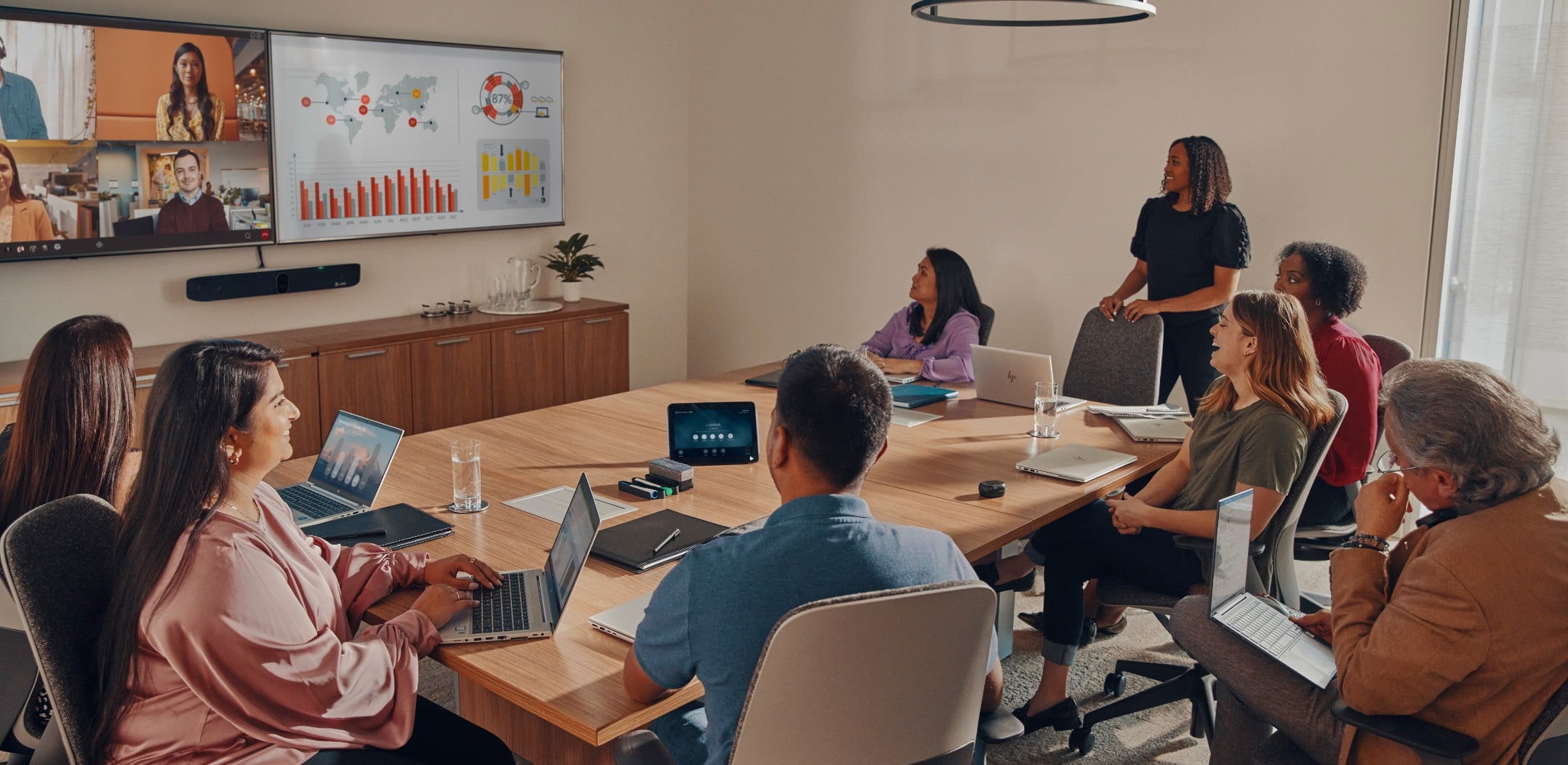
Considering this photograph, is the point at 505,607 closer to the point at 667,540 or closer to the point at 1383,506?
the point at 667,540

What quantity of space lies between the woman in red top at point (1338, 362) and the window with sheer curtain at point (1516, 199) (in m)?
1.31

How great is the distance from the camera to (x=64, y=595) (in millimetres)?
1810

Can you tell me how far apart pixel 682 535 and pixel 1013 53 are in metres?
3.75

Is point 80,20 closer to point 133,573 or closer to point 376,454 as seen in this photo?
point 376,454

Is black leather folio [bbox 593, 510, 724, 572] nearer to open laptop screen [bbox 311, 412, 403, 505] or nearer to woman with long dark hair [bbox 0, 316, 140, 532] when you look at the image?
open laptop screen [bbox 311, 412, 403, 505]

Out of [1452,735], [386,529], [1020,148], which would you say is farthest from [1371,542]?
[1020,148]

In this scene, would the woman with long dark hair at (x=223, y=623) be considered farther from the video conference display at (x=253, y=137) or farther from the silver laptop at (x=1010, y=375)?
the video conference display at (x=253, y=137)

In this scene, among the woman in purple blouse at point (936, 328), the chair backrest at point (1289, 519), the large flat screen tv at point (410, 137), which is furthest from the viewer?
the large flat screen tv at point (410, 137)

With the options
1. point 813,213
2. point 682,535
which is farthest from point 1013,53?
point 682,535

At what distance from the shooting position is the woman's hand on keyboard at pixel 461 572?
7.41 ft

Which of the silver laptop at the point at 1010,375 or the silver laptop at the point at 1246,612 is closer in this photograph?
the silver laptop at the point at 1246,612

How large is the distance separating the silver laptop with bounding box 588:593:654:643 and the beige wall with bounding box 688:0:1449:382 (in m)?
3.74

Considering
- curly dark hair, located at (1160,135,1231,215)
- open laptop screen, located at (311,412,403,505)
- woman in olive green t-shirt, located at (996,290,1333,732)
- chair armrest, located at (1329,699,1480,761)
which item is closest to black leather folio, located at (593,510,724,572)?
open laptop screen, located at (311,412,403,505)

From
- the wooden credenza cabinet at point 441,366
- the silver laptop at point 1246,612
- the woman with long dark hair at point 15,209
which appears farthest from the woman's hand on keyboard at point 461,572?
the woman with long dark hair at point 15,209
